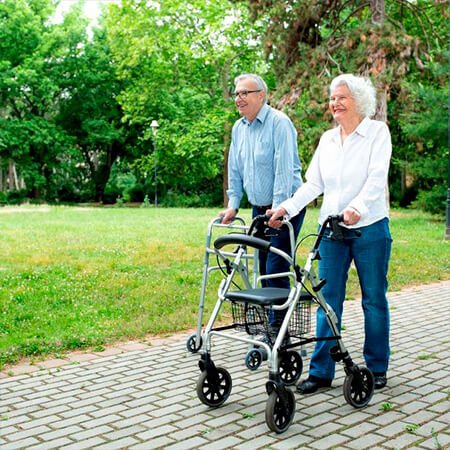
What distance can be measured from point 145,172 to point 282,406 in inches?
1391

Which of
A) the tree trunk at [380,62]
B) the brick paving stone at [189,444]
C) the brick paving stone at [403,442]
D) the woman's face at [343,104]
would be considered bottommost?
the brick paving stone at [403,442]

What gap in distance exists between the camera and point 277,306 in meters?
4.10

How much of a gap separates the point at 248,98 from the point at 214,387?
2.12 m

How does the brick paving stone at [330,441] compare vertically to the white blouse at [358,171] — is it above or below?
below

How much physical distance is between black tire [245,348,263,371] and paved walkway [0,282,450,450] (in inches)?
2.4

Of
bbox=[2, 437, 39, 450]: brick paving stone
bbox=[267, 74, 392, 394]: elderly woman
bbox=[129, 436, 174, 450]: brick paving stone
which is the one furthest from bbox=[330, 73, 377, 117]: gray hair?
bbox=[2, 437, 39, 450]: brick paving stone

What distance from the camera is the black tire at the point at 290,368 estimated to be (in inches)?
192

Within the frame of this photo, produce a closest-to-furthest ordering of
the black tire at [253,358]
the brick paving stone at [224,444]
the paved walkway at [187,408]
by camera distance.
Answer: the brick paving stone at [224,444]
the paved walkway at [187,408]
the black tire at [253,358]

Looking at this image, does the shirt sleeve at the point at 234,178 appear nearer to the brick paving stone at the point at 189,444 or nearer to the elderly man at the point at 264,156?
the elderly man at the point at 264,156

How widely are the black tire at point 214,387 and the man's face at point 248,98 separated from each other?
1.95 m

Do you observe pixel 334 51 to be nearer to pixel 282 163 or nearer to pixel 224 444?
pixel 282 163

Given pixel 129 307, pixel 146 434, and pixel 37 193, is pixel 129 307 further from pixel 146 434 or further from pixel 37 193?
pixel 37 193

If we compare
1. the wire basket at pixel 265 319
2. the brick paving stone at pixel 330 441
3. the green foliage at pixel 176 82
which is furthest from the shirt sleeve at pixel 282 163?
the green foliage at pixel 176 82

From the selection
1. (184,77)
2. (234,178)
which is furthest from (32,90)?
(234,178)
